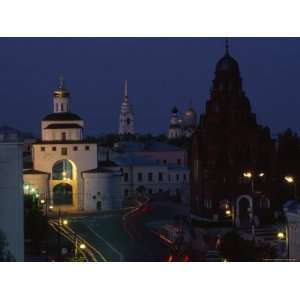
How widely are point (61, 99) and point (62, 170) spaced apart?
6.85 feet

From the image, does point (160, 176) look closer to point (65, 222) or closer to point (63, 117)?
point (63, 117)

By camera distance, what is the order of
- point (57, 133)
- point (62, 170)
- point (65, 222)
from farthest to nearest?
point (62, 170), point (57, 133), point (65, 222)

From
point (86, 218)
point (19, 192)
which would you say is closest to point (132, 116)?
point (86, 218)

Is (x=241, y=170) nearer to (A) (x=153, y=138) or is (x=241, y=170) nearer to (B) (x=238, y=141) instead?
(B) (x=238, y=141)

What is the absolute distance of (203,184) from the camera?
12414 mm

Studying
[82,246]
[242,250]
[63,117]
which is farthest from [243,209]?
[82,246]

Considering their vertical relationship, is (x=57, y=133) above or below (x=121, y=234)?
above

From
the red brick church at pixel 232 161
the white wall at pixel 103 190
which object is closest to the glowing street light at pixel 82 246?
the white wall at pixel 103 190

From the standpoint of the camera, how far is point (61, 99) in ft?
37.9

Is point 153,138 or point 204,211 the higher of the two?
point 153,138

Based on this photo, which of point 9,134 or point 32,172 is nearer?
point 9,134

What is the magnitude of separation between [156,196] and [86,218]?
4.22 feet

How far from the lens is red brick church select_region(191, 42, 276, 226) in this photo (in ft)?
39.9

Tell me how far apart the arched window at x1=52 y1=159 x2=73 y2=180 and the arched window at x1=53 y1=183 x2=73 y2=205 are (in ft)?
0.58
